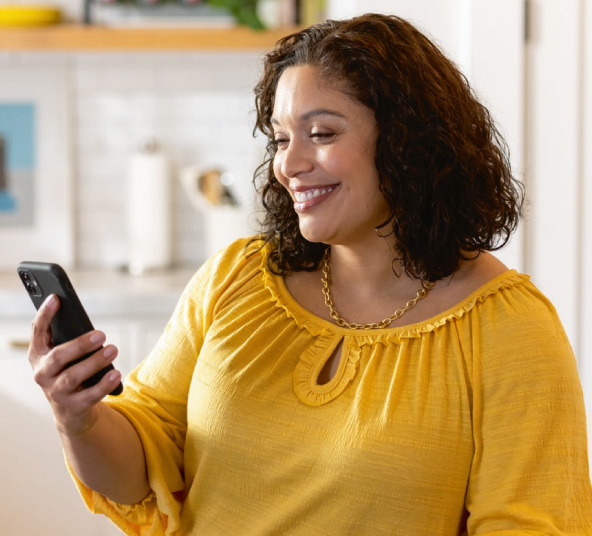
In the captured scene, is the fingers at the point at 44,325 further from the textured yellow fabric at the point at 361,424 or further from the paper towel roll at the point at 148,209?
the paper towel roll at the point at 148,209

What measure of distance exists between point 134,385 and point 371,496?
0.43 m

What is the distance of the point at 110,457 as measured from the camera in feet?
4.18

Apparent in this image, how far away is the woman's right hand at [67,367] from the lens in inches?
45.7

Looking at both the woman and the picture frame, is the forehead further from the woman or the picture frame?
the picture frame

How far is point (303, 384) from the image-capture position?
4.23ft

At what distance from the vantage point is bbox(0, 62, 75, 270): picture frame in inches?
131


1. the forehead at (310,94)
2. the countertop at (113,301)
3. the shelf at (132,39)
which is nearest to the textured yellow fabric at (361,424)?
the forehead at (310,94)

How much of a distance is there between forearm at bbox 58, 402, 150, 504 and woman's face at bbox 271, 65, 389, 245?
38 cm

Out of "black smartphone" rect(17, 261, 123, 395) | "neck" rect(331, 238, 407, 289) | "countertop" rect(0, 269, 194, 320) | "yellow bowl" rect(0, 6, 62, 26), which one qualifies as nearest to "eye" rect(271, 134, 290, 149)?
"neck" rect(331, 238, 407, 289)

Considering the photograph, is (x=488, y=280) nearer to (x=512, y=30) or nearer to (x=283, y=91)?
(x=283, y=91)

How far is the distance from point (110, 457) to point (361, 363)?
0.37 m

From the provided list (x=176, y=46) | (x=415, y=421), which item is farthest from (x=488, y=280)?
(x=176, y=46)

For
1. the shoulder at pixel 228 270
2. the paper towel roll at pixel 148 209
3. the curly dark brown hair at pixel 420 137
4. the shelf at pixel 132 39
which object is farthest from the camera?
the paper towel roll at pixel 148 209

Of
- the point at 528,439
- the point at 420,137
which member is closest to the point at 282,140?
the point at 420,137
